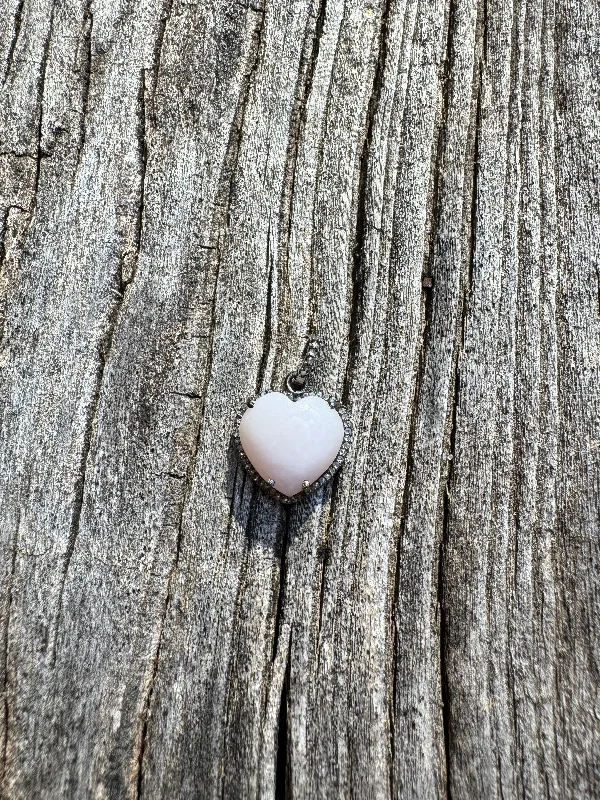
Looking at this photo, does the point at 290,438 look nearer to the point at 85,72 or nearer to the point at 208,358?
the point at 208,358

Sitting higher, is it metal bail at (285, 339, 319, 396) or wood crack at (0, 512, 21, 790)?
metal bail at (285, 339, 319, 396)

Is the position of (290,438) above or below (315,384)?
below

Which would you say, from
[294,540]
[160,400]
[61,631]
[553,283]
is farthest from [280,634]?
[553,283]

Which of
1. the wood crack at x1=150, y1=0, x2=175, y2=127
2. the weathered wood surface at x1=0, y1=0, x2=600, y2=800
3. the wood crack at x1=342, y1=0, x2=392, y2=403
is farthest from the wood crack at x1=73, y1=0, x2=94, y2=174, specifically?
the wood crack at x1=342, y1=0, x2=392, y2=403

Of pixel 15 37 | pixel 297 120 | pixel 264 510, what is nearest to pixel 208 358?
pixel 264 510

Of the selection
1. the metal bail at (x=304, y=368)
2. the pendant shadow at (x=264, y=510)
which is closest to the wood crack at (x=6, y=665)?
the pendant shadow at (x=264, y=510)

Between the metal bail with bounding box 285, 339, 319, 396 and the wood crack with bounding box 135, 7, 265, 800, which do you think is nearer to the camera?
the wood crack with bounding box 135, 7, 265, 800

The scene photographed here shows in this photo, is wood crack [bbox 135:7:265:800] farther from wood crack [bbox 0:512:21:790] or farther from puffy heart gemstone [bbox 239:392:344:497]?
wood crack [bbox 0:512:21:790]
